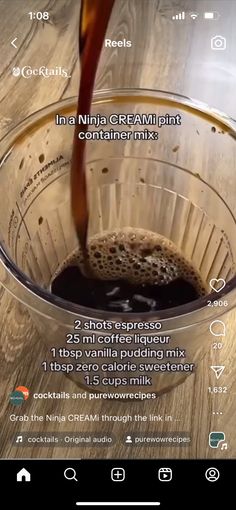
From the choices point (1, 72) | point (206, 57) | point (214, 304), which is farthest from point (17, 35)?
point (214, 304)

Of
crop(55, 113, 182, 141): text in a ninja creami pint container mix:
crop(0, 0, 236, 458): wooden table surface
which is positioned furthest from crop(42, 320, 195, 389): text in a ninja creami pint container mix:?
crop(55, 113, 182, 141): text in a ninja creami pint container mix:

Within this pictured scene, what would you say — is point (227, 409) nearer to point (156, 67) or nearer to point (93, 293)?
point (93, 293)

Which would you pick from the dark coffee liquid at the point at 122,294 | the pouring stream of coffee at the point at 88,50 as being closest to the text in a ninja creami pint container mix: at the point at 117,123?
the pouring stream of coffee at the point at 88,50

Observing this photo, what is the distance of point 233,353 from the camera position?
1.75ft

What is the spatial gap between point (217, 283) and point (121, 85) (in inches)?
6.8

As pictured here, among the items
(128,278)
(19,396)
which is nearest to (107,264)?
(128,278)

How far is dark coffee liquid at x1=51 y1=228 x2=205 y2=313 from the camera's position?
1.86 feet

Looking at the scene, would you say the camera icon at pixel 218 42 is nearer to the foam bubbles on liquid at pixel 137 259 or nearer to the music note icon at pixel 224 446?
the foam bubbles on liquid at pixel 137 259

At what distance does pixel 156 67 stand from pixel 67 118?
10 centimetres
